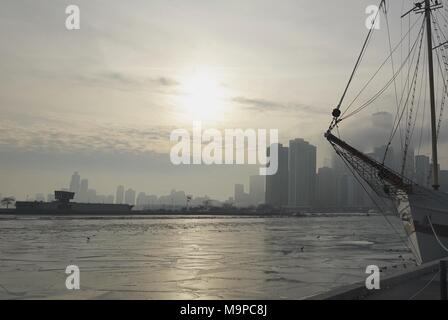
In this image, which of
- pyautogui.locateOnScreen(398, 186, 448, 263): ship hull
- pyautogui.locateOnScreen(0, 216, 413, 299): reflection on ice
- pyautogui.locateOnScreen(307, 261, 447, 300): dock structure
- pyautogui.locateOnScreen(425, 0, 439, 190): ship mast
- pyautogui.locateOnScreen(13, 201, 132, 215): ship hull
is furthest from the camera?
pyautogui.locateOnScreen(13, 201, 132, 215): ship hull

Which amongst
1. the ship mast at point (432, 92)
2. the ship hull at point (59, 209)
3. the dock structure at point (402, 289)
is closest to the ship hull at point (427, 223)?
the ship mast at point (432, 92)

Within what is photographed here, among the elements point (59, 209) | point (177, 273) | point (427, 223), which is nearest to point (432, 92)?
point (427, 223)

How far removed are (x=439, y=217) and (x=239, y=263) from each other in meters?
11.1

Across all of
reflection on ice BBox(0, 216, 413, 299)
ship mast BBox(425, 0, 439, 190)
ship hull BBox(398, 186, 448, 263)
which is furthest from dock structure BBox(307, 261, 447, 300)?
ship mast BBox(425, 0, 439, 190)

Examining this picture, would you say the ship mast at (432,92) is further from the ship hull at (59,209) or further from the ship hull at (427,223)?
the ship hull at (59,209)

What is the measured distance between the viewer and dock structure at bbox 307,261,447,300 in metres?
10.3

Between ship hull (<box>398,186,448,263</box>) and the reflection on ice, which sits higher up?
ship hull (<box>398,186,448,263</box>)

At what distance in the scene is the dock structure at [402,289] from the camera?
1032 cm

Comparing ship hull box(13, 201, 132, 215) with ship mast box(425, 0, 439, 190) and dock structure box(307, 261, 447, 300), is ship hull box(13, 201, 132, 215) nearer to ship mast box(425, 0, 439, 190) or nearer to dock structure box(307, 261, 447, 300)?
ship mast box(425, 0, 439, 190)

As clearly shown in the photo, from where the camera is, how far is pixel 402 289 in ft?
40.3

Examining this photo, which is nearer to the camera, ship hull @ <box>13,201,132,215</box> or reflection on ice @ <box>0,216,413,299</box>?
reflection on ice @ <box>0,216,413,299</box>

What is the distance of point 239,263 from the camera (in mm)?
24672
